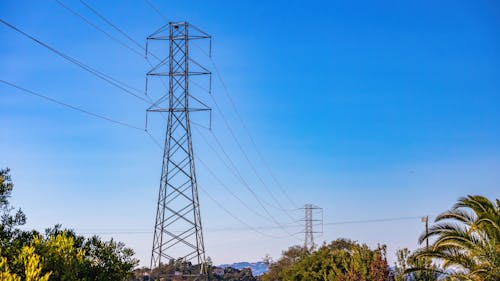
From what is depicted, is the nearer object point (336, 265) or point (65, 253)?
point (65, 253)

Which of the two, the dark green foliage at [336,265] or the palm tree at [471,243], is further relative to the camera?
the dark green foliage at [336,265]

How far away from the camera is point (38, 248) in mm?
22109

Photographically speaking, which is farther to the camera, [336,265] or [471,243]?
[336,265]

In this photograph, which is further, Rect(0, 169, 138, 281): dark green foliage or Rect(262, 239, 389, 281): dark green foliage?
Rect(262, 239, 389, 281): dark green foliage

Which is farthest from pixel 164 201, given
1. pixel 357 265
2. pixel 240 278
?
pixel 240 278

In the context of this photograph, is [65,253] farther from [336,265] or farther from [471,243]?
[336,265]

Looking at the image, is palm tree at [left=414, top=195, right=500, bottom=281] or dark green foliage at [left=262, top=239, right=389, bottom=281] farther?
dark green foliage at [left=262, top=239, right=389, bottom=281]

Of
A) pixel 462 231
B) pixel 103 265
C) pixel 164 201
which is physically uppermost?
pixel 164 201

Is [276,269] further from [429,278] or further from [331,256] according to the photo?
[429,278]

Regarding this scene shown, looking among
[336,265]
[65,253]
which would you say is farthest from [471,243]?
[336,265]

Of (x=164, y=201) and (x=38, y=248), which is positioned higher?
(x=164, y=201)

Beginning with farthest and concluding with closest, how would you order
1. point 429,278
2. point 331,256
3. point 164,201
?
1. point 331,256
2. point 164,201
3. point 429,278

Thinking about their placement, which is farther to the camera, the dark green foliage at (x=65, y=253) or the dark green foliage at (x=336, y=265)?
the dark green foliage at (x=336, y=265)

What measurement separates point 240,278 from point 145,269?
1261 inches
